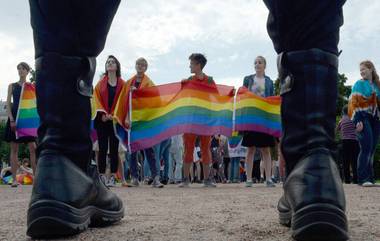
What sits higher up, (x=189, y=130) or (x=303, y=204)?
(x=189, y=130)

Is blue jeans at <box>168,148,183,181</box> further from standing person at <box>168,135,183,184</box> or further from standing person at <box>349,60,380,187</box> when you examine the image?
standing person at <box>349,60,380,187</box>

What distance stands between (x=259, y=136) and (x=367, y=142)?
173 cm

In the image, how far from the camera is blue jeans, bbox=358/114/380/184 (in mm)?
8328

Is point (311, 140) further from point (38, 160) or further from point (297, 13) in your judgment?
point (38, 160)

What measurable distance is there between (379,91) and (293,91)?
22.9 ft

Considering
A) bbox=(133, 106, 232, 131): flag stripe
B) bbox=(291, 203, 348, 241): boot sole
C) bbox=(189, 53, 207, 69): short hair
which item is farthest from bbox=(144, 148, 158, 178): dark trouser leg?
bbox=(291, 203, 348, 241): boot sole

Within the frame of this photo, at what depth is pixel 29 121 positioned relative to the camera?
9234mm

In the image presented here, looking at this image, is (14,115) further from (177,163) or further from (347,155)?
(347,155)

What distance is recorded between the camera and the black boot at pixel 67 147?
72.5 inches

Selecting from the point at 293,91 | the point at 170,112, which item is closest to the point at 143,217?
the point at 293,91

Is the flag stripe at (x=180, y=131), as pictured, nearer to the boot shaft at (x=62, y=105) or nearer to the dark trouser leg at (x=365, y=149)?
the dark trouser leg at (x=365, y=149)

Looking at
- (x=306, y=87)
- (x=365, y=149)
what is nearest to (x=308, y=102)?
(x=306, y=87)

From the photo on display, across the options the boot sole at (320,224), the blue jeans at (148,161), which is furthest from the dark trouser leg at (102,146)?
the boot sole at (320,224)

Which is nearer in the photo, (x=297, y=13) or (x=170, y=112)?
(x=297, y=13)
